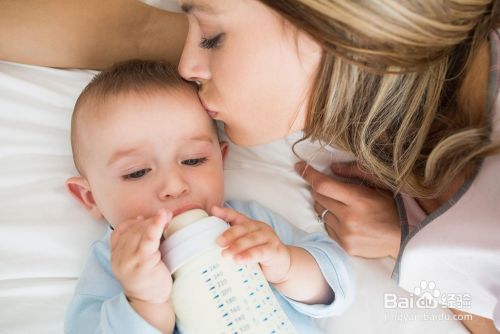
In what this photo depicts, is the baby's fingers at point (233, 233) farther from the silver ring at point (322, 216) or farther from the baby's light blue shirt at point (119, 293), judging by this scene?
the silver ring at point (322, 216)

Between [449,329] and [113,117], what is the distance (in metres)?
0.88

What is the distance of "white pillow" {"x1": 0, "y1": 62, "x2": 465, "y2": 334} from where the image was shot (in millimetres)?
1093

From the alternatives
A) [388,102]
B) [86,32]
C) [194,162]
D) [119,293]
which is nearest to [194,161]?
[194,162]

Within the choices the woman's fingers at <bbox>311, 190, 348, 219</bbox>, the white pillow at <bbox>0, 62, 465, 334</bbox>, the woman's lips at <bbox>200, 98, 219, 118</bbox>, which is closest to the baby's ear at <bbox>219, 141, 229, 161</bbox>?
the white pillow at <bbox>0, 62, 465, 334</bbox>

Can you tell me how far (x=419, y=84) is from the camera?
1005 millimetres

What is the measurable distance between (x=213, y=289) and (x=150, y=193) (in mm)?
285

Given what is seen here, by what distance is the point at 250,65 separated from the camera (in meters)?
0.99

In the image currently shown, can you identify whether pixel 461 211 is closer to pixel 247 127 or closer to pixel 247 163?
pixel 247 127

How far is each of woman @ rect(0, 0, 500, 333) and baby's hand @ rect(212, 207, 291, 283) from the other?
0.25 metres

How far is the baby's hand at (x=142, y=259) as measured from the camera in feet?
2.72

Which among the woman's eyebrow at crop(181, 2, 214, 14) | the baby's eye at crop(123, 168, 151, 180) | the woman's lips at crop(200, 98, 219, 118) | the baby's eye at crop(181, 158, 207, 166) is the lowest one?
the baby's eye at crop(123, 168, 151, 180)

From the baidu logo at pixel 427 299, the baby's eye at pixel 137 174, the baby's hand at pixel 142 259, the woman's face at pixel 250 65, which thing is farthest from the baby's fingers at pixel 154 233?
the baidu logo at pixel 427 299

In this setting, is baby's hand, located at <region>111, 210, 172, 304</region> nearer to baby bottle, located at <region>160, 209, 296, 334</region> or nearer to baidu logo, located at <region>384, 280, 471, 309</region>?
baby bottle, located at <region>160, 209, 296, 334</region>

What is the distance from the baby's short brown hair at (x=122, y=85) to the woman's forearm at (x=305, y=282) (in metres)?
0.44
